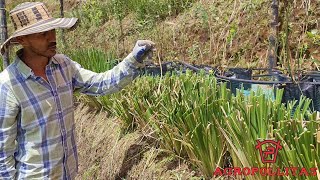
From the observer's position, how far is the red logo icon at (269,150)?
1.52 m

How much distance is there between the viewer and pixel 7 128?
5.52 ft

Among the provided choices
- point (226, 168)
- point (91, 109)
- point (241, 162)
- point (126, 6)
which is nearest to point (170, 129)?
point (226, 168)

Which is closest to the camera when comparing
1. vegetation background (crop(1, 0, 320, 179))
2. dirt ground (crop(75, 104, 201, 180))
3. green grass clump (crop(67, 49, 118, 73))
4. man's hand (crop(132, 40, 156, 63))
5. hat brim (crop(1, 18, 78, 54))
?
hat brim (crop(1, 18, 78, 54))

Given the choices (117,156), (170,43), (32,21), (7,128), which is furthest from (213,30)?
(7,128)

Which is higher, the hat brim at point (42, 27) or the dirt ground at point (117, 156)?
the hat brim at point (42, 27)

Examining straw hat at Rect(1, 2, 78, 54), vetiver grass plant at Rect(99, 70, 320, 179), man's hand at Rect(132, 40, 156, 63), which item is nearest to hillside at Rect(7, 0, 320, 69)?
vetiver grass plant at Rect(99, 70, 320, 179)

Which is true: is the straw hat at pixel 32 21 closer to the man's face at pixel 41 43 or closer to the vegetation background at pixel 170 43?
the man's face at pixel 41 43

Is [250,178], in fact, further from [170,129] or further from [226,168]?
[170,129]

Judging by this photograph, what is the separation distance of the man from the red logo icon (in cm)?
70

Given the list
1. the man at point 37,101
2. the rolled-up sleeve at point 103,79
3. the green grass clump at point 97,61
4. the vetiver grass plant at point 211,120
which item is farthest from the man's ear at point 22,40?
the green grass clump at point 97,61

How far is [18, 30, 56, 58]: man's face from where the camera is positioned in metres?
1.66

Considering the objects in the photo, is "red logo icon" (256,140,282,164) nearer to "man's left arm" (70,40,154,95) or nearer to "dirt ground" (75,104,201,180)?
"dirt ground" (75,104,201,180)

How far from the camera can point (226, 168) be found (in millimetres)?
1925

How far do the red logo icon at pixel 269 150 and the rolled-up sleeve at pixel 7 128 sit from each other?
3.47 feet
